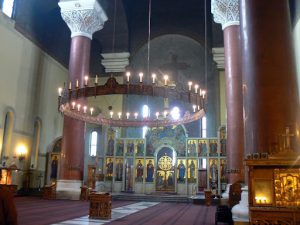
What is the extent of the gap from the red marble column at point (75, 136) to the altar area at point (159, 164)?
190 cm

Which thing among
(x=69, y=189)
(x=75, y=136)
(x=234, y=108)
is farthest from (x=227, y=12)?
(x=69, y=189)

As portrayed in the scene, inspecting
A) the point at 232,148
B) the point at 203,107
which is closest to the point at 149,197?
the point at 232,148

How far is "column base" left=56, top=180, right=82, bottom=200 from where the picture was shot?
14.1m

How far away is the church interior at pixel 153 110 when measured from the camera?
5.74 metres

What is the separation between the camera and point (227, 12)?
13.0 meters

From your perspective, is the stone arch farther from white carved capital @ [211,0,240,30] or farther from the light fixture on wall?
white carved capital @ [211,0,240,30]

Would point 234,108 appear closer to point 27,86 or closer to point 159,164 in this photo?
point 159,164

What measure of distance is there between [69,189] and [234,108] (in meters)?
7.37

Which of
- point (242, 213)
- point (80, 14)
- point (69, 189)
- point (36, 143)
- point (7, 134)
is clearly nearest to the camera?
point (242, 213)

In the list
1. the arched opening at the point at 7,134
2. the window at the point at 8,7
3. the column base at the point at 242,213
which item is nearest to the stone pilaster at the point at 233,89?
the column base at the point at 242,213

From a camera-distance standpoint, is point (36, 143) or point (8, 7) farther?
point (36, 143)

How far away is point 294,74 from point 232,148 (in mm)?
6005

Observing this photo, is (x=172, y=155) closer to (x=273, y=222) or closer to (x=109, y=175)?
(x=109, y=175)

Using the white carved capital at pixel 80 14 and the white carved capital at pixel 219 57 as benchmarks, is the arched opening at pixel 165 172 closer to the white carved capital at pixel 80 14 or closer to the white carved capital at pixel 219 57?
the white carved capital at pixel 219 57
